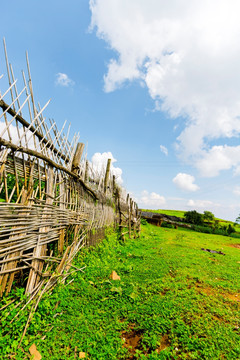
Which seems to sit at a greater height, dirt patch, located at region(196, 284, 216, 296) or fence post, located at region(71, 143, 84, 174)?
fence post, located at region(71, 143, 84, 174)

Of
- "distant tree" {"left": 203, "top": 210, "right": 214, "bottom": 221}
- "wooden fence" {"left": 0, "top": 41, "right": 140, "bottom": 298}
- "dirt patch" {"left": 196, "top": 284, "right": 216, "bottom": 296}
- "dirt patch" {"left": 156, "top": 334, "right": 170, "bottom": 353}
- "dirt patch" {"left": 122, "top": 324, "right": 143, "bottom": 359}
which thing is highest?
"distant tree" {"left": 203, "top": 210, "right": 214, "bottom": 221}

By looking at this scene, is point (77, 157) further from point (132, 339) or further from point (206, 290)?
point (206, 290)

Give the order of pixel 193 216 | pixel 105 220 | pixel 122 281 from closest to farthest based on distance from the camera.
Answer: pixel 122 281 < pixel 105 220 < pixel 193 216

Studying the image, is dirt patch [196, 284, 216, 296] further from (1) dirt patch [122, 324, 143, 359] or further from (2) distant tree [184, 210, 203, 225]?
(2) distant tree [184, 210, 203, 225]

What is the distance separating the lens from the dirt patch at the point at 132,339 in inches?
99.6

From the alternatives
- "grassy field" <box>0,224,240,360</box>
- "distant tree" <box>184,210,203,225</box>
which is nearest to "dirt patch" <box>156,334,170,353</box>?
"grassy field" <box>0,224,240,360</box>

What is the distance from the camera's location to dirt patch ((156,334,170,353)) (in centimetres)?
251

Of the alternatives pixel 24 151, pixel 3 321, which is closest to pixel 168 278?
pixel 3 321

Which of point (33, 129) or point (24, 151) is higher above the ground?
point (33, 129)

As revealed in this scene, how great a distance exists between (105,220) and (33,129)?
4844mm

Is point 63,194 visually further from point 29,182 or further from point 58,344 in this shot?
point 58,344

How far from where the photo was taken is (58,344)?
247cm

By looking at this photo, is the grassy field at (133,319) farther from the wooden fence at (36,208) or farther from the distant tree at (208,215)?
the distant tree at (208,215)

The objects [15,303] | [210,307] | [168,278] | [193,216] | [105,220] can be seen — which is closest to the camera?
[15,303]
